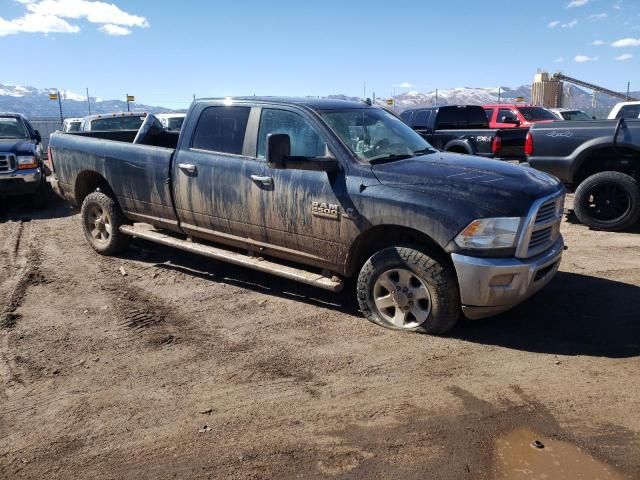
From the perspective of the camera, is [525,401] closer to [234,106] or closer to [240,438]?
[240,438]

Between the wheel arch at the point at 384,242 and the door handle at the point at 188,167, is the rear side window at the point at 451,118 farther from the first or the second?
the wheel arch at the point at 384,242

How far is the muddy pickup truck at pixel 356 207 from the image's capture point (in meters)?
3.88

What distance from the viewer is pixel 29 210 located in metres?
10.3

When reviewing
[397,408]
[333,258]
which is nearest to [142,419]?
[397,408]

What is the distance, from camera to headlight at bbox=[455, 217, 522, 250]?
12.4ft

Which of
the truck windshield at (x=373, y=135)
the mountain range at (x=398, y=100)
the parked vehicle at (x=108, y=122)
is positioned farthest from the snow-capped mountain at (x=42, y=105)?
the truck windshield at (x=373, y=135)

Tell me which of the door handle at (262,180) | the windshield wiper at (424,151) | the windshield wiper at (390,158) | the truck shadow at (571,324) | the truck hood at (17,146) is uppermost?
the truck hood at (17,146)

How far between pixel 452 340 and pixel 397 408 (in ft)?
3.67

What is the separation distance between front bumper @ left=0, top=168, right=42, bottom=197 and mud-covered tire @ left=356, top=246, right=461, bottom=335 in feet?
25.5

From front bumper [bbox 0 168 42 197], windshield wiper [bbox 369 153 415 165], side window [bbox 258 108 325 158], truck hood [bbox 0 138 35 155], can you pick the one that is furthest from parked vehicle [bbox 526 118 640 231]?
truck hood [bbox 0 138 35 155]

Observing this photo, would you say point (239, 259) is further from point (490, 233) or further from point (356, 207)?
point (490, 233)

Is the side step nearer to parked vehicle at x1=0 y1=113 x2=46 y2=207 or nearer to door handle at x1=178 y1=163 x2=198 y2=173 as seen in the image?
door handle at x1=178 y1=163 x2=198 y2=173

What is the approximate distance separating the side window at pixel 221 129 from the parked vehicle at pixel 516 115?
11529mm

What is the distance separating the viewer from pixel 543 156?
7.86 meters
